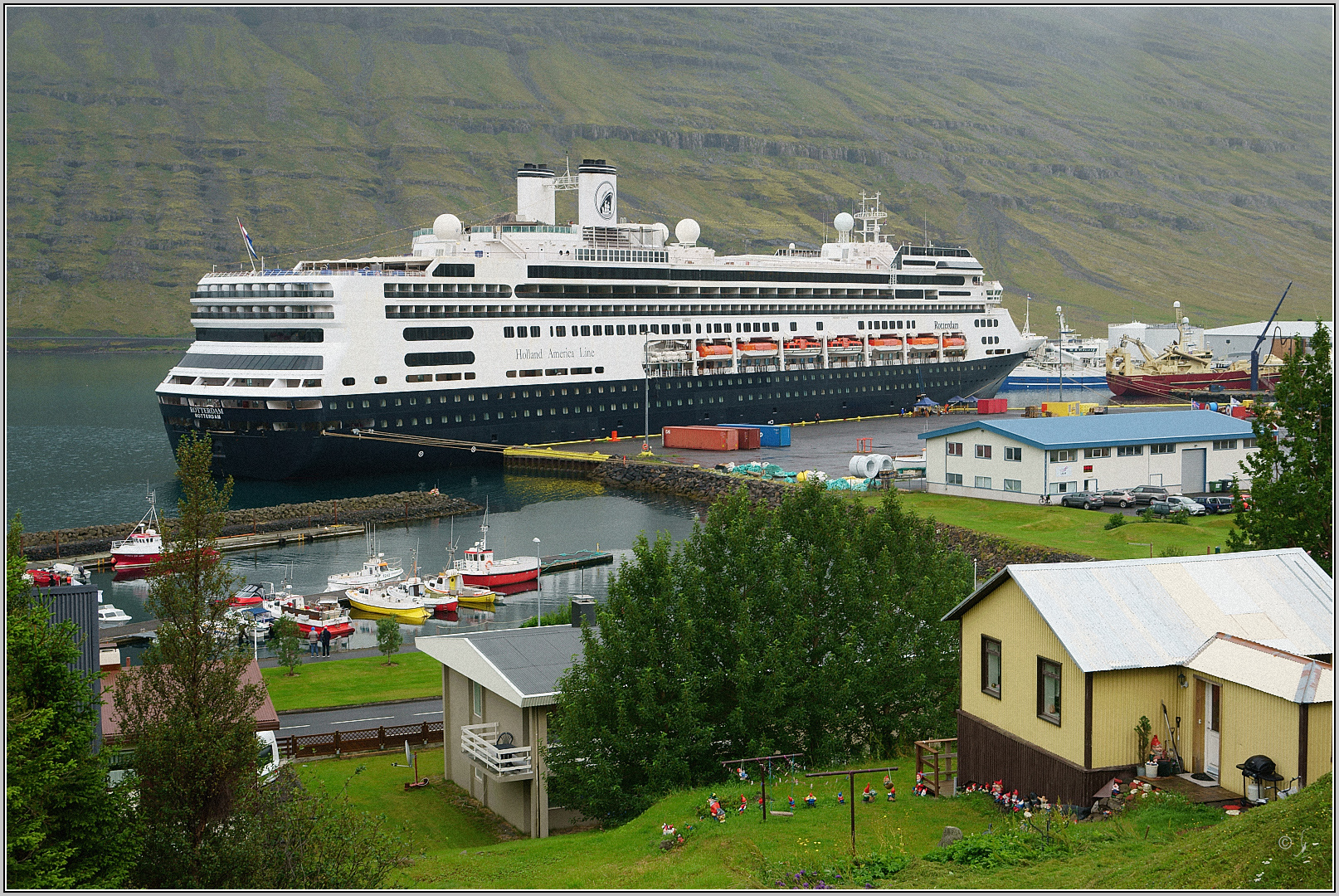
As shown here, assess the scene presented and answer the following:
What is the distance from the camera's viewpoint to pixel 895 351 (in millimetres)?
96750

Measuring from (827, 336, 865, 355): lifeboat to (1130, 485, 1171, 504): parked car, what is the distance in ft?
141

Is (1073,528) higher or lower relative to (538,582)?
higher

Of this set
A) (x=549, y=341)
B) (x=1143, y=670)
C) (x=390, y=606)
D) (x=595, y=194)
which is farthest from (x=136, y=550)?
(x=1143, y=670)

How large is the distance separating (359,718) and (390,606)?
47.3 feet

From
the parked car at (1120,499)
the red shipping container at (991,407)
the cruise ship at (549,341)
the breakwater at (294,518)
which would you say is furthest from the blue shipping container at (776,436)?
the parked car at (1120,499)

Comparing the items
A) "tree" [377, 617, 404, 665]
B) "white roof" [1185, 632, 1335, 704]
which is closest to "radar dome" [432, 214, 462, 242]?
"tree" [377, 617, 404, 665]

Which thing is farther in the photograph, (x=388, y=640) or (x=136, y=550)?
(x=136, y=550)

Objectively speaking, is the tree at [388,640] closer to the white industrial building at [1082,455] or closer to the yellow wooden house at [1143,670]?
the yellow wooden house at [1143,670]

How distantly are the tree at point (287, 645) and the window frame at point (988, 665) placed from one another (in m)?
20.8

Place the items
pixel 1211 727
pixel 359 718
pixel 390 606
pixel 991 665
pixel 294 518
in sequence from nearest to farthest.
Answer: pixel 1211 727 → pixel 991 665 → pixel 359 718 → pixel 390 606 → pixel 294 518

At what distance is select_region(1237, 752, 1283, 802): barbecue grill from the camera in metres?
13.1

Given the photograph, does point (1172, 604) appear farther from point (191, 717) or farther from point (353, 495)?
point (353, 495)

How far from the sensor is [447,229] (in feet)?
247

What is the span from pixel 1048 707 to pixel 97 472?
68094 millimetres
